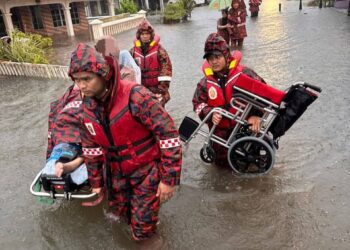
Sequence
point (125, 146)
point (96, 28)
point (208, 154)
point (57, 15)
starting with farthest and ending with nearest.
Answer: point (57, 15), point (96, 28), point (208, 154), point (125, 146)

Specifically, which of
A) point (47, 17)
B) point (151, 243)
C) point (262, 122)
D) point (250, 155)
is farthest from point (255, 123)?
point (47, 17)

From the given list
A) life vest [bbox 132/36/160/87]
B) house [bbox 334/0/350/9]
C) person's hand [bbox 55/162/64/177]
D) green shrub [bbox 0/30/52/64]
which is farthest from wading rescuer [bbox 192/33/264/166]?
house [bbox 334/0/350/9]

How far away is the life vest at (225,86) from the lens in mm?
3865

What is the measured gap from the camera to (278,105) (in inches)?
144

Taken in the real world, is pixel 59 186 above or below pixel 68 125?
below

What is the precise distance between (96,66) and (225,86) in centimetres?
189

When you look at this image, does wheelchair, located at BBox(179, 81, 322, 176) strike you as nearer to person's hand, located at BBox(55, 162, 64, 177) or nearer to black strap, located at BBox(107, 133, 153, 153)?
black strap, located at BBox(107, 133, 153, 153)

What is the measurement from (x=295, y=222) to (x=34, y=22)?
2331cm

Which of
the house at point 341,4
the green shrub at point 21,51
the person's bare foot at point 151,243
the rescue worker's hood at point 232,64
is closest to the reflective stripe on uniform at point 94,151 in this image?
the person's bare foot at point 151,243

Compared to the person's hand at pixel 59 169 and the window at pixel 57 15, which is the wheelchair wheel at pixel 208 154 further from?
the window at pixel 57 15

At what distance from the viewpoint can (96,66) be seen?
7.76ft

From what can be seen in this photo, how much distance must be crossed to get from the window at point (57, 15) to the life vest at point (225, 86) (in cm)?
2210

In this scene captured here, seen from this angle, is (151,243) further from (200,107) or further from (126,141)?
(200,107)

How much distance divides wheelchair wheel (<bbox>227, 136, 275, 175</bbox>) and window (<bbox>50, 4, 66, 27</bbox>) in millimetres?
22419
